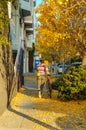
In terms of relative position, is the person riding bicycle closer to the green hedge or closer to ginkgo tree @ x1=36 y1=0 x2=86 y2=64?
ginkgo tree @ x1=36 y1=0 x2=86 y2=64

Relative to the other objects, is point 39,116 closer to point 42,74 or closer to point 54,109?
point 54,109

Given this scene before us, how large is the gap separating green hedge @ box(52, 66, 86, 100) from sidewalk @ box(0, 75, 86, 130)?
0.36m

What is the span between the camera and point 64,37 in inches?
764

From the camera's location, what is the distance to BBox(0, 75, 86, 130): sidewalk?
11305 millimetres

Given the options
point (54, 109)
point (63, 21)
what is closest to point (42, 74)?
point (63, 21)

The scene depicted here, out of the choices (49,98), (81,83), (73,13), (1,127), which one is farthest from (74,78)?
(1,127)

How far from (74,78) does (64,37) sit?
3255 millimetres

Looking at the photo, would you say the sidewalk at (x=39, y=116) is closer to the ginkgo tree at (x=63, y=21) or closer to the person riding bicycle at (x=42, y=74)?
the person riding bicycle at (x=42, y=74)

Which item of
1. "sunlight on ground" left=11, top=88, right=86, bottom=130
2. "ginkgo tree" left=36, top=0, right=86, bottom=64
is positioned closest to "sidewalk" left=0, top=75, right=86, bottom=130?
"sunlight on ground" left=11, top=88, right=86, bottom=130

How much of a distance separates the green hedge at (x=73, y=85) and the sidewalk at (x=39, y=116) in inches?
14.3

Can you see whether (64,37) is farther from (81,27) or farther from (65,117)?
(65,117)

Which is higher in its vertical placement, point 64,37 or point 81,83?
point 64,37

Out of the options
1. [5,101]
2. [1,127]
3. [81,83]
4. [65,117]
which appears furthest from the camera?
[81,83]

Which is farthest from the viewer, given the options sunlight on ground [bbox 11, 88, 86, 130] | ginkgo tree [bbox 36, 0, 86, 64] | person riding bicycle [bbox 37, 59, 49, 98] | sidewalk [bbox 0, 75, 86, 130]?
person riding bicycle [bbox 37, 59, 49, 98]
